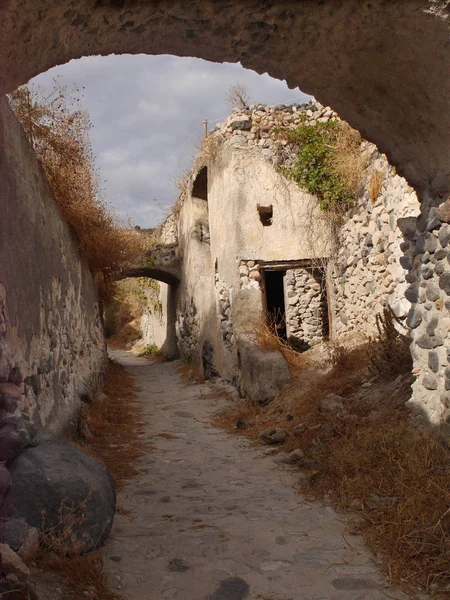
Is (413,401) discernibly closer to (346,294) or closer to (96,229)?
(346,294)

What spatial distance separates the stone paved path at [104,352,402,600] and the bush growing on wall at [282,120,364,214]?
14.7 feet

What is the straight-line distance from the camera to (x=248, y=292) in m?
8.20

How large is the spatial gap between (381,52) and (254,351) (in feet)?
16.3

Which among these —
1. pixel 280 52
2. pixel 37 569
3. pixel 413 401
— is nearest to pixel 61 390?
pixel 37 569

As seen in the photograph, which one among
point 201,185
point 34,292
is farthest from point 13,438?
point 201,185

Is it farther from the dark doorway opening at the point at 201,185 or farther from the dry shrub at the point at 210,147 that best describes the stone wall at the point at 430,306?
the dark doorway opening at the point at 201,185

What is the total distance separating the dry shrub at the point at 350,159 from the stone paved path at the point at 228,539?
14.9 ft

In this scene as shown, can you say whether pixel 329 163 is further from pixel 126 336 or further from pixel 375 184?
pixel 126 336

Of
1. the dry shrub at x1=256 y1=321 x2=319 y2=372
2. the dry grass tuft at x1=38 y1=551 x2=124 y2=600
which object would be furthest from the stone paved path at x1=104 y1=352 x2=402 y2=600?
the dry shrub at x1=256 y1=321 x2=319 y2=372

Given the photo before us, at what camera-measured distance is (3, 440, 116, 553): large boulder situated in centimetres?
267

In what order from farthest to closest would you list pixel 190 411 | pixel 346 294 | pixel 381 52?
pixel 346 294
pixel 190 411
pixel 381 52

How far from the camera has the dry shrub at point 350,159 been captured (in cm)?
777

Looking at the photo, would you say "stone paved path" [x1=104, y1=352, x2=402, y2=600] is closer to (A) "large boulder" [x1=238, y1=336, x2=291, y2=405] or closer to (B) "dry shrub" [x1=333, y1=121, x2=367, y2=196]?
(A) "large boulder" [x1=238, y1=336, x2=291, y2=405]

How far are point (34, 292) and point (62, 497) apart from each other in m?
1.91
